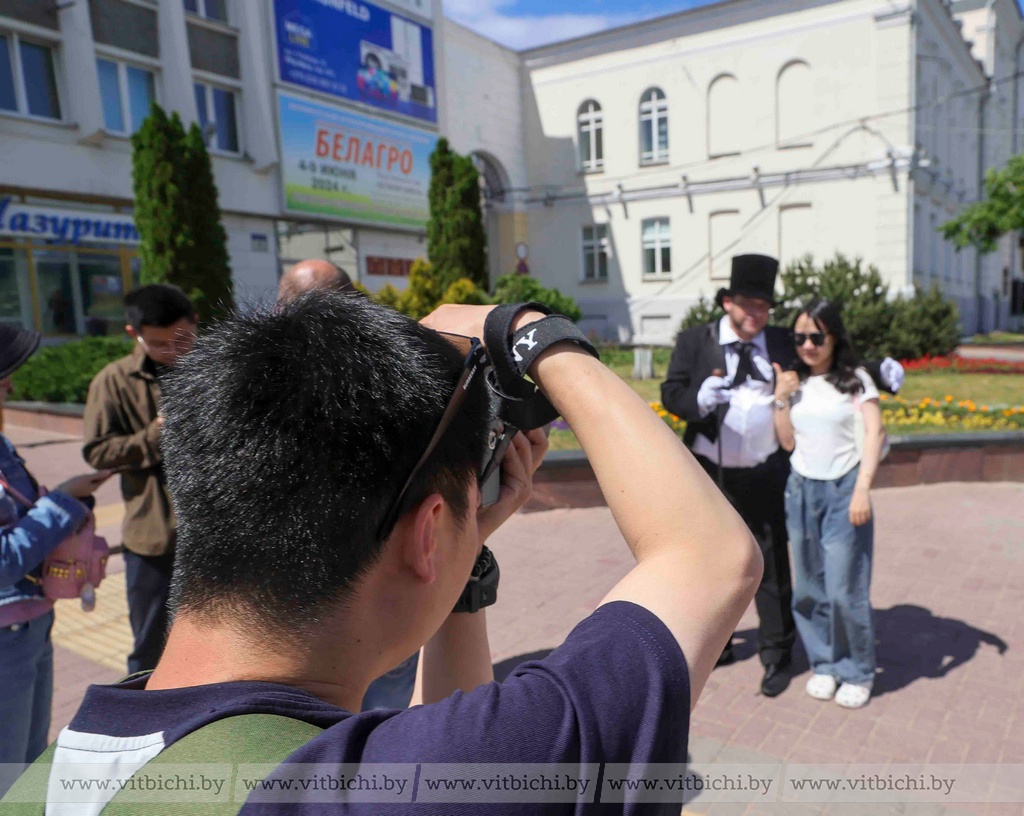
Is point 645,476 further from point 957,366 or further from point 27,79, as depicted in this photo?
point 27,79

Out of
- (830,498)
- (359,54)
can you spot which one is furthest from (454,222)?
(830,498)

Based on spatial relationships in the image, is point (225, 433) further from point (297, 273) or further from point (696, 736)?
point (696, 736)

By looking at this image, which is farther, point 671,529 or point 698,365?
point 698,365

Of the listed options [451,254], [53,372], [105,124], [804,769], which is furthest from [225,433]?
[451,254]

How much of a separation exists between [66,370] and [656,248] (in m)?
19.3

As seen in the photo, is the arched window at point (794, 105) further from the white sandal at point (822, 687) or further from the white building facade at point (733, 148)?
the white sandal at point (822, 687)

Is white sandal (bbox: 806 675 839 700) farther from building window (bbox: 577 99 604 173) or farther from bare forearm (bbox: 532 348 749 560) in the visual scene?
building window (bbox: 577 99 604 173)

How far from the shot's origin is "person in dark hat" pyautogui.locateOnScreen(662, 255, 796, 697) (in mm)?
4156

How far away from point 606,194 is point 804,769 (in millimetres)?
26120

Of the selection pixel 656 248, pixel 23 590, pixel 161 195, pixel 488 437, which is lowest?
pixel 23 590

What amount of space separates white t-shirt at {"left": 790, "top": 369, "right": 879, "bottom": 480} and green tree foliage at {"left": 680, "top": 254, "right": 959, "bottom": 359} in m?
10.7

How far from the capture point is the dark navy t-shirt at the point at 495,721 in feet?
2.62

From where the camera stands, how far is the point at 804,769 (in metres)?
3.37

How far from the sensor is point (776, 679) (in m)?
4.12
